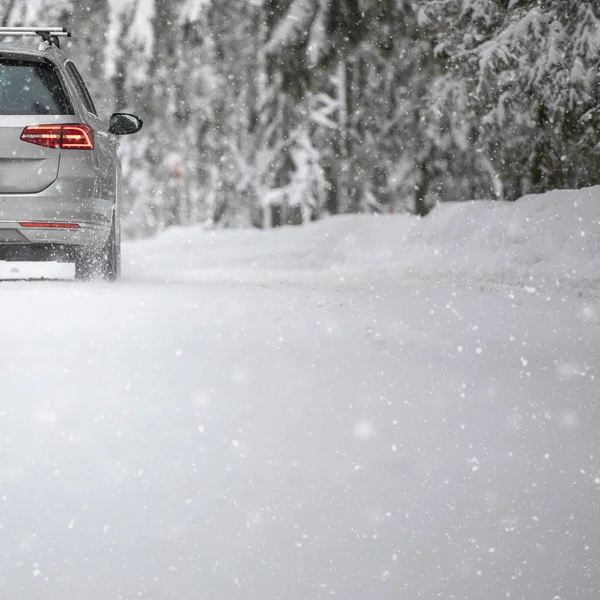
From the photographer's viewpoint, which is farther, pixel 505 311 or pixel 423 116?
pixel 423 116

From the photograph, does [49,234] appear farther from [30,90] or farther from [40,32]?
[40,32]

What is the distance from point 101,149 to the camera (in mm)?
8547

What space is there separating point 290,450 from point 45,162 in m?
3.96

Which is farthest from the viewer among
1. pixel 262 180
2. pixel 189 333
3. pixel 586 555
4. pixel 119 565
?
pixel 262 180

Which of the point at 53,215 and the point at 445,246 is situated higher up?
the point at 53,215

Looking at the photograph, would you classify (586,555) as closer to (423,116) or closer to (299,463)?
(299,463)

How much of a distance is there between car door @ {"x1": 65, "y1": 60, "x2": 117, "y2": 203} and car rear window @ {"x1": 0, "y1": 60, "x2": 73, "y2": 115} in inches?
10.3

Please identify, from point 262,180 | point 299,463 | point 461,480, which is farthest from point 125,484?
point 262,180

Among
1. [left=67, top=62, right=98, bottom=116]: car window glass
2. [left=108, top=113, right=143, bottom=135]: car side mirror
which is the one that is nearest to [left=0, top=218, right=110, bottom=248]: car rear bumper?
[left=108, top=113, right=143, bottom=135]: car side mirror

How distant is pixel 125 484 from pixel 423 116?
13.5 meters

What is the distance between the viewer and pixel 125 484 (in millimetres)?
4387

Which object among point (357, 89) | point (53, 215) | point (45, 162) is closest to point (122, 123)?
point (45, 162)

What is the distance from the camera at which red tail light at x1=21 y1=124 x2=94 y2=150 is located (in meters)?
7.79

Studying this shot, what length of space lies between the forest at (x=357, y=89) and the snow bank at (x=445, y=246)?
1.56 metres
